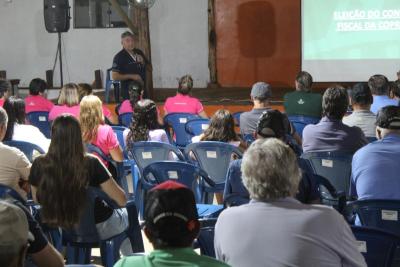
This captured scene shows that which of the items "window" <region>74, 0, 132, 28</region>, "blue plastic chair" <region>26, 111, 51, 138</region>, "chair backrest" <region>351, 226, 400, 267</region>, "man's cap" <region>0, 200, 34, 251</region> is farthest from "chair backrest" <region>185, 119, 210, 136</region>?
"window" <region>74, 0, 132, 28</region>

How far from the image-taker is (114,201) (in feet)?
13.0

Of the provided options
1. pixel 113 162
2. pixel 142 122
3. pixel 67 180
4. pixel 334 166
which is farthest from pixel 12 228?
pixel 142 122

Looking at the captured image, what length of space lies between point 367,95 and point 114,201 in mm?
2595

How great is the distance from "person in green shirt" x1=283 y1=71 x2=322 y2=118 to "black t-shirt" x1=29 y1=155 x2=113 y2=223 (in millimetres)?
4087

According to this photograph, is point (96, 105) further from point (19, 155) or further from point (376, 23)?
point (376, 23)

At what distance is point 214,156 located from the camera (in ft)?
17.6

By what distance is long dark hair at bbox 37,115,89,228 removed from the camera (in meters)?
3.85

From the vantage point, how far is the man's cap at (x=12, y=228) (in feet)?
6.29

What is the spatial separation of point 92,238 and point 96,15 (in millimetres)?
10655

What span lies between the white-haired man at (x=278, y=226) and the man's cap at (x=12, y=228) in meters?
0.89

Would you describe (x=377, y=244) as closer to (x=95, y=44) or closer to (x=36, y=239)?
(x=36, y=239)

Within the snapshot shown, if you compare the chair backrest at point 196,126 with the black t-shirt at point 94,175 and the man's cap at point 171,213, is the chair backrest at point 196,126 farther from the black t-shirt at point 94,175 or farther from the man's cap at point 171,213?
the man's cap at point 171,213

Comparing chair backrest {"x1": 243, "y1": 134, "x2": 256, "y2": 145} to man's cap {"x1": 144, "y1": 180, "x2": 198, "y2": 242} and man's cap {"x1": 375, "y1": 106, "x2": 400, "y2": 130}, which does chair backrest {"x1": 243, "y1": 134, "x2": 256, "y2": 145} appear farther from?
man's cap {"x1": 144, "y1": 180, "x2": 198, "y2": 242}

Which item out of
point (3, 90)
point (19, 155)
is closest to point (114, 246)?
point (19, 155)
